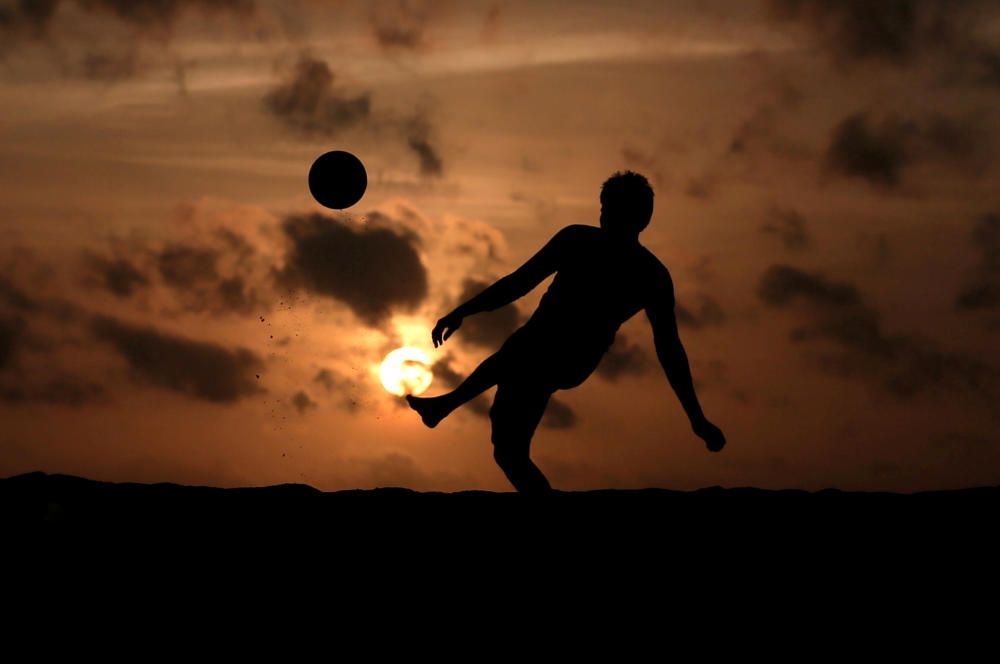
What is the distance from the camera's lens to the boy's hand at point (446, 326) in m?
6.89

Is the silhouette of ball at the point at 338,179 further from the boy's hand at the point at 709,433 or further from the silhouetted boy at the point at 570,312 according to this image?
the boy's hand at the point at 709,433

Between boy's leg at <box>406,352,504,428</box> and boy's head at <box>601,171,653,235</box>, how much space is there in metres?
1.02

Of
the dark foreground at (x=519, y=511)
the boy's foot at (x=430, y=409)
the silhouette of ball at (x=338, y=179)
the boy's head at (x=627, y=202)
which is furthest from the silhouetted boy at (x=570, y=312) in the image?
the silhouette of ball at (x=338, y=179)

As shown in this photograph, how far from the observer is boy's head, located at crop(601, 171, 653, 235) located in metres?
6.69

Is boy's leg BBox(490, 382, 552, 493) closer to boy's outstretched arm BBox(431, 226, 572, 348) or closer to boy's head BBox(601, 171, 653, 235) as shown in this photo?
boy's outstretched arm BBox(431, 226, 572, 348)

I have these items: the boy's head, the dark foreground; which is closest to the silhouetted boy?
the boy's head

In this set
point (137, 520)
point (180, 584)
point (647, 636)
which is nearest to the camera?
point (647, 636)

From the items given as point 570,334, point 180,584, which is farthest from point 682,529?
point 180,584

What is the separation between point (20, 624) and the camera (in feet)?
19.3

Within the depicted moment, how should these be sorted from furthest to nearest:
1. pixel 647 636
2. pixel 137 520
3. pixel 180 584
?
pixel 137 520 < pixel 180 584 < pixel 647 636

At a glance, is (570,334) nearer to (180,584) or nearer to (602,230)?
(602,230)

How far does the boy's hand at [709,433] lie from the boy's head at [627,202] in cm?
120

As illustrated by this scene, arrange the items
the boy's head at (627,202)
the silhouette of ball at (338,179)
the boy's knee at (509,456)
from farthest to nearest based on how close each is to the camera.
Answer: the silhouette of ball at (338,179)
the boy's knee at (509,456)
the boy's head at (627,202)

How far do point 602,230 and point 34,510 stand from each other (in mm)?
3444
